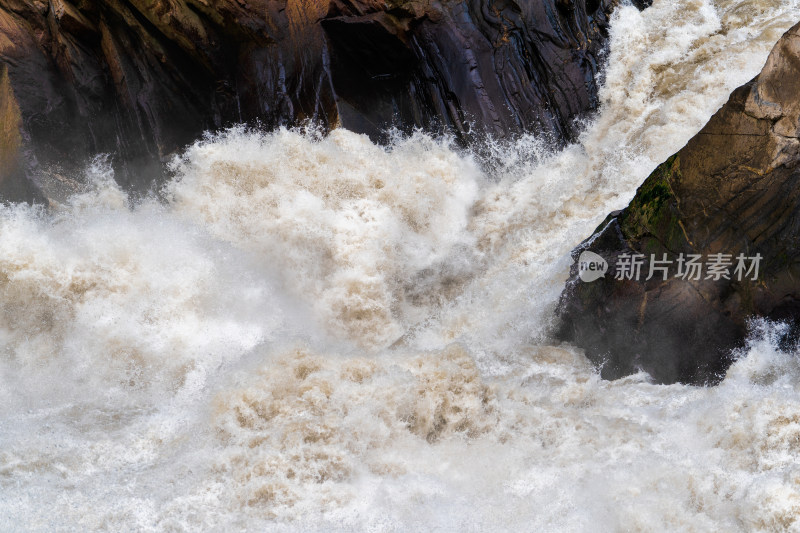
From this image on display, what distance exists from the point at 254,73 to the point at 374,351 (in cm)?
312

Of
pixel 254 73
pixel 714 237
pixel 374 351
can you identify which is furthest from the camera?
pixel 254 73

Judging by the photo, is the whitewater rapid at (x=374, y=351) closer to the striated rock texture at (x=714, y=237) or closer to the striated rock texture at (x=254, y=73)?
the striated rock texture at (x=714, y=237)

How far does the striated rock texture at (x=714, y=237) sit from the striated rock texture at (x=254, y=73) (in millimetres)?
2531

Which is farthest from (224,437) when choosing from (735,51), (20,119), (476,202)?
(735,51)

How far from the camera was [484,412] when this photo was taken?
403 centimetres

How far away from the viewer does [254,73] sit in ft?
21.1

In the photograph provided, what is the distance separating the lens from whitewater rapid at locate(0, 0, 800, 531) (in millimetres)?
3318

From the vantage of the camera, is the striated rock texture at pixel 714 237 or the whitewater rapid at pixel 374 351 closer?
the whitewater rapid at pixel 374 351

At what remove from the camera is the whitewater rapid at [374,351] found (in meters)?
3.32

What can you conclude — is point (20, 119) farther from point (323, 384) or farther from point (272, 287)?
point (323, 384)

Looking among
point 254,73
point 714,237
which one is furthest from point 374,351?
point 254,73

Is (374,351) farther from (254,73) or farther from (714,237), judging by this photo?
(254,73)

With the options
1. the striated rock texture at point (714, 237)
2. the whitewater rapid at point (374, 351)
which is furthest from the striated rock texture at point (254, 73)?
the striated rock texture at point (714, 237)

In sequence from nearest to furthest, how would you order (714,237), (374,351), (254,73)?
1. (714,237)
2. (374,351)
3. (254,73)
